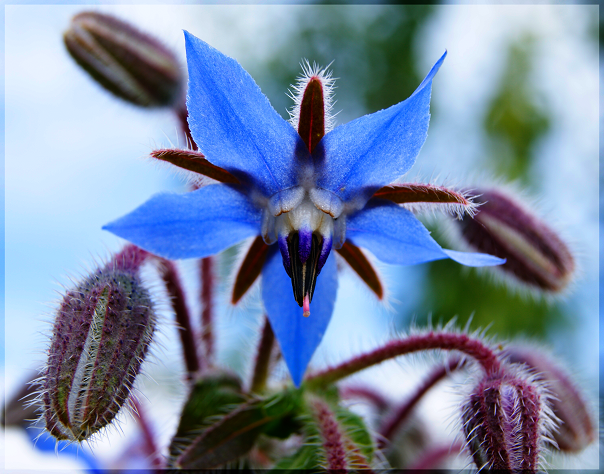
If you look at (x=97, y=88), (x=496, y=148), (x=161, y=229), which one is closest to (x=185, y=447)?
(x=161, y=229)

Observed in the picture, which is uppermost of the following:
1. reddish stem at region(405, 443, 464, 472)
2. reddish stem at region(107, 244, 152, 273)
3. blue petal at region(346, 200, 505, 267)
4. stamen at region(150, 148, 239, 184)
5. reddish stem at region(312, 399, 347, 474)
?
stamen at region(150, 148, 239, 184)

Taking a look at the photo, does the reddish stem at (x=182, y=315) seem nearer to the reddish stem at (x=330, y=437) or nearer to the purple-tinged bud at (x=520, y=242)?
the reddish stem at (x=330, y=437)

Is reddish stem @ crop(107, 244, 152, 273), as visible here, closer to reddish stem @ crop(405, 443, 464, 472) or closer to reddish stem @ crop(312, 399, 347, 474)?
reddish stem @ crop(312, 399, 347, 474)

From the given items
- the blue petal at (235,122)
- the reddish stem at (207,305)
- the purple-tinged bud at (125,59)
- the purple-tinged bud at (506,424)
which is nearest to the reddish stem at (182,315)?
the reddish stem at (207,305)

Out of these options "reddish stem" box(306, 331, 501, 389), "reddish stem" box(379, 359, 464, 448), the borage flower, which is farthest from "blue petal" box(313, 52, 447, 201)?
"reddish stem" box(379, 359, 464, 448)

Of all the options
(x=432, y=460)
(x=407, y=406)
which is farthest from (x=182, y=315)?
(x=432, y=460)
